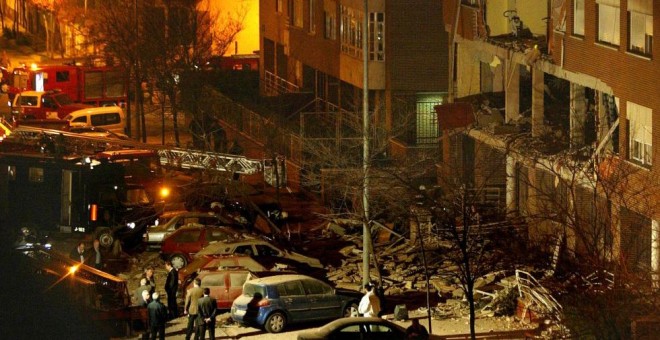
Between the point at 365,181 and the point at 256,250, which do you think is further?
the point at 256,250

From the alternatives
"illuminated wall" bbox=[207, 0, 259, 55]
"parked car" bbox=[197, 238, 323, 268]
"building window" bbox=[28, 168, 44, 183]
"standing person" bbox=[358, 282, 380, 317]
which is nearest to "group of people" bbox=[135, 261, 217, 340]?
"standing person" bbox=[358, 282, 380, 317]

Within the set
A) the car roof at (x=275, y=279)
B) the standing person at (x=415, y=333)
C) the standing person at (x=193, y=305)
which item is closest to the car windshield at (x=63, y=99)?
the car roof at (x=275, y=279)

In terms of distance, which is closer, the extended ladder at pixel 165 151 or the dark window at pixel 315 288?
the dark window at pixel 315 288

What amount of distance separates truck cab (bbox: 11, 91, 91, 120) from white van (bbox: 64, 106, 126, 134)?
1.70 metres

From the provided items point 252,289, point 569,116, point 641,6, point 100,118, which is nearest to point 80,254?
point 252,289

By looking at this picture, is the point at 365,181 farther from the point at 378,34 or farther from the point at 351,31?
the point at 351,31

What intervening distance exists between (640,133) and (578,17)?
15.0ft

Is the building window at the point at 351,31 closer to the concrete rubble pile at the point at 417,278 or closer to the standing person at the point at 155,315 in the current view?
the concrete rubble pile at the point at 417,278

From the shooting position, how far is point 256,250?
34.7 meters

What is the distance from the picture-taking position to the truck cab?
61125 millimetres

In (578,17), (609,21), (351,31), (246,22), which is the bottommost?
(609,21)

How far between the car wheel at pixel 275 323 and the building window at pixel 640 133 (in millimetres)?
8464

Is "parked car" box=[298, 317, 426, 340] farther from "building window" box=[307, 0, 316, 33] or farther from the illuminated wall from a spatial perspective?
the illuminated wall

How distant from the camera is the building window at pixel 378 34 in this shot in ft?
164
